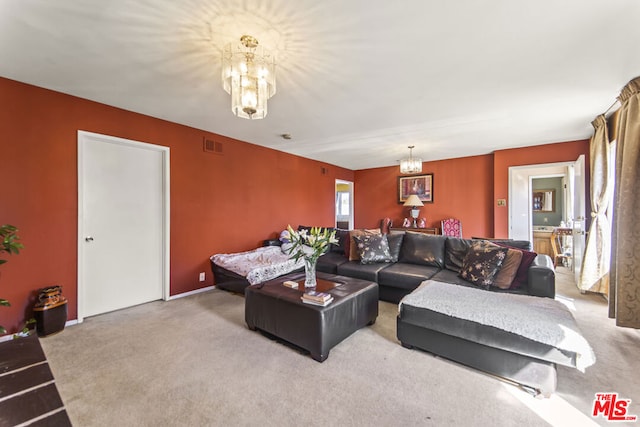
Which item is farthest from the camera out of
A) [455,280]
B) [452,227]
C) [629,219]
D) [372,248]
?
[452,227]

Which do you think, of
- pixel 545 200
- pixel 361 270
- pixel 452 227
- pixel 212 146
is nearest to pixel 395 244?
pixel 361 270

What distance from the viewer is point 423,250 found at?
363cm

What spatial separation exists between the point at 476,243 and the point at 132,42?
3.92 metres

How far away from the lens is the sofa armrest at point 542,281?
2479 mm

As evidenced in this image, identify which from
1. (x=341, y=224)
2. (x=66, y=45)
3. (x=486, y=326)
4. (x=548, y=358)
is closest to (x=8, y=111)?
(x=66, y=45)

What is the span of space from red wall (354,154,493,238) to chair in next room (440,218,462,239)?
Result: 11cm

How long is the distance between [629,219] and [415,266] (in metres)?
2.06

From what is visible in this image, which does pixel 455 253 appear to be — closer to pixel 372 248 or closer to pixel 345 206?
pixel 372 248

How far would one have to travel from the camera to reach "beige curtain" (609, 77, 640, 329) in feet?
7.80

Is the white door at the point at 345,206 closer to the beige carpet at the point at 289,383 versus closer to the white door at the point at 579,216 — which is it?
the white door at the point at 579,216

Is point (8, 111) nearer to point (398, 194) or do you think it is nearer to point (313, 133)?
point (313, 133)

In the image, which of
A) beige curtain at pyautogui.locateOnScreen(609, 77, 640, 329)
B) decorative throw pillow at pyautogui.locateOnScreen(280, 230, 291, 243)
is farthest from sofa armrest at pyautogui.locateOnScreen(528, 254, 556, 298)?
decorative throw pillow at pyautogui.locateOnScreen(280, 230, 291, 243)

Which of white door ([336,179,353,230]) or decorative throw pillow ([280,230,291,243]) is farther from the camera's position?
white door ([336,179,353,230])

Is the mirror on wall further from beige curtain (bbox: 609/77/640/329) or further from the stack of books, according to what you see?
the stack of books
